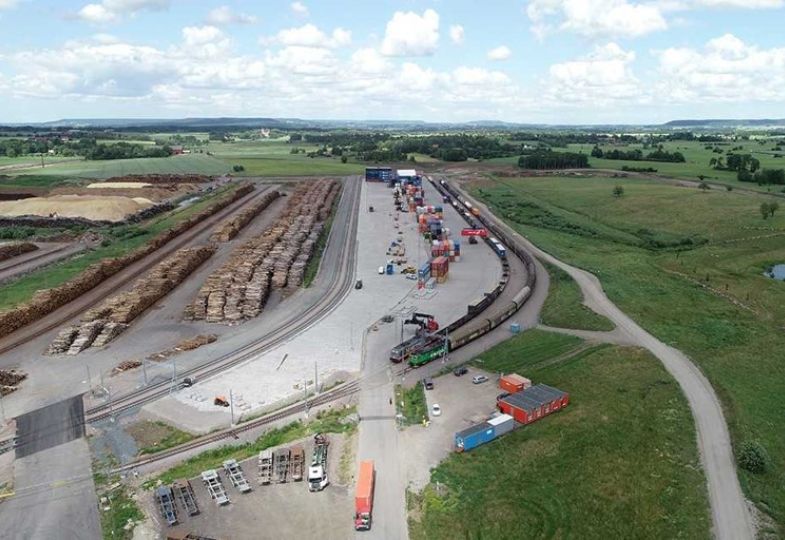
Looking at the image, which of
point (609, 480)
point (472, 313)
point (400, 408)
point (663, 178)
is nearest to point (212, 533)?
point (400, 408)

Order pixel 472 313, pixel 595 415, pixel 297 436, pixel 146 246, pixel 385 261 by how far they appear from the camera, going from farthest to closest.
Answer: pixel 146 246 < pixel 385 261 < pixel 472 313 < pixel 595 415 < pixel 297 436

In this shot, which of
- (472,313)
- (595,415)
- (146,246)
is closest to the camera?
(595,415)

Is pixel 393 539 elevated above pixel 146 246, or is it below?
below

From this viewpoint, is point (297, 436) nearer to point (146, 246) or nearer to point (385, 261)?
point (385, 261)

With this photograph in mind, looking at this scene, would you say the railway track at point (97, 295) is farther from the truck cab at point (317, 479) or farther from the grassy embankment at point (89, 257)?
the truck cab at point (317, 479)

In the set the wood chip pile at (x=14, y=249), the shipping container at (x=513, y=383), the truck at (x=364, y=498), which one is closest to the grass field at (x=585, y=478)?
the truck at (x=364, y=498)

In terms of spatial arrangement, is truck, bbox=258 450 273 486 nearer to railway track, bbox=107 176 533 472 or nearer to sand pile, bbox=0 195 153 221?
railway track, bbox=107 176 533 472

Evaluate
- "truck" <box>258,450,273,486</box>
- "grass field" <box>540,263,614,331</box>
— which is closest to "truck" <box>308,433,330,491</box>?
"truck" <box>258,450,273,486</box>
